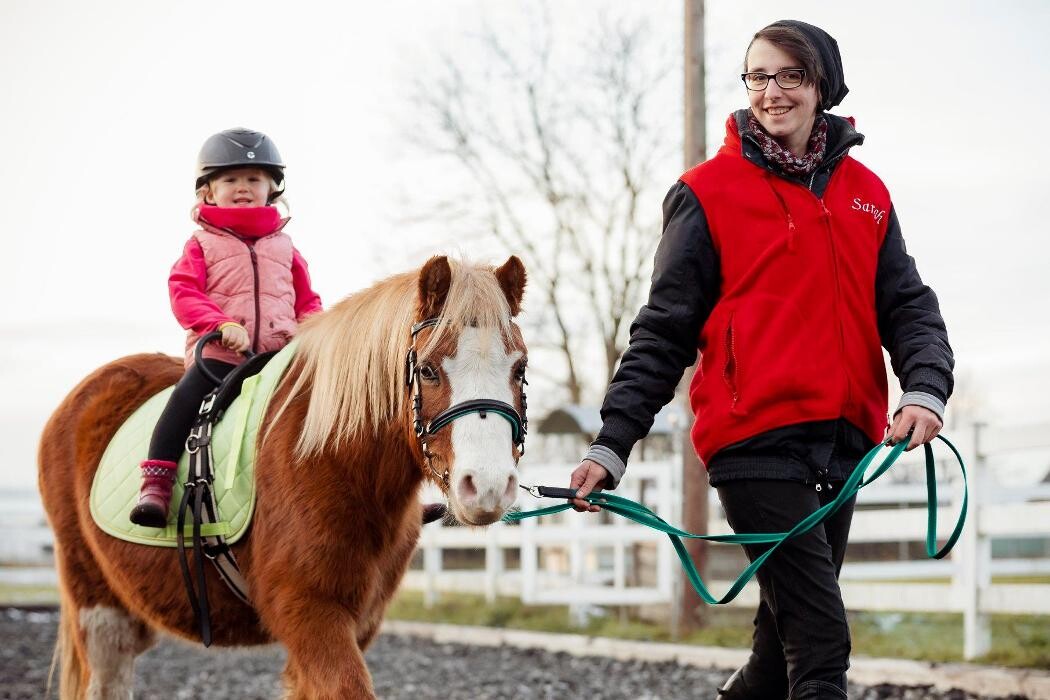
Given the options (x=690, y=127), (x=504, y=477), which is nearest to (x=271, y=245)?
(x=504, y=477)

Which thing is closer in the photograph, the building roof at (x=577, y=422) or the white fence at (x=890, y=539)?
the white fence at (x=890, y=539)

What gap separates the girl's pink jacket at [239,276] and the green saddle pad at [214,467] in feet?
1.03

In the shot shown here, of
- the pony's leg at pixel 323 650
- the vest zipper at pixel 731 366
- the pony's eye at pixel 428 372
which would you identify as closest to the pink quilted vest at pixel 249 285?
the pony's leg at pixel 323 650

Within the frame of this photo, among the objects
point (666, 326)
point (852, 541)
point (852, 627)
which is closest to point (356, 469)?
point (666, 326)

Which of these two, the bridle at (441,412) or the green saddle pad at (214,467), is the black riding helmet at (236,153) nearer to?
the green saddle pad at (214,467)

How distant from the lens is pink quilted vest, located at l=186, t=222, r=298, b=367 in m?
4.15

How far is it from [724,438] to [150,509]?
195 centimetres

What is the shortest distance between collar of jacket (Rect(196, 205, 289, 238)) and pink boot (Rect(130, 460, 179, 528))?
3.16 feet

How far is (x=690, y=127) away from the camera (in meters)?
9.38

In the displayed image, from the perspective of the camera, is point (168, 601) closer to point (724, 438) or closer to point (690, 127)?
point (724, 438)

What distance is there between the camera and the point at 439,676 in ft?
25.6

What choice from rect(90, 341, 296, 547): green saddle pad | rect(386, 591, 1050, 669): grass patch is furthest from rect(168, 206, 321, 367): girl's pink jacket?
rect(386, 591, 1050, 669): grass patch

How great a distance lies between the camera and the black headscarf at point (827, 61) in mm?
2926

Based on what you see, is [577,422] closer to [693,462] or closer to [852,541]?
[852,541]
